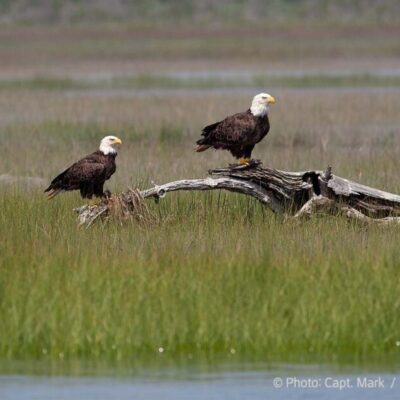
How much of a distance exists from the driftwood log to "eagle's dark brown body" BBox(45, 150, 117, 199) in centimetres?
32

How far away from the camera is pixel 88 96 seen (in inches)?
1400

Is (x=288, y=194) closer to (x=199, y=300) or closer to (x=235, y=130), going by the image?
(x=235, y=130)

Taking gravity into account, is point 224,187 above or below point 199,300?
above

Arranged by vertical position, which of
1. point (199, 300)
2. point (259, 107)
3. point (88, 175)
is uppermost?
point (259, 107)

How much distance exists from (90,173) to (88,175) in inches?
1.0

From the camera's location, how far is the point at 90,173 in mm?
13195

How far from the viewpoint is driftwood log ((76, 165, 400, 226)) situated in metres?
12.9

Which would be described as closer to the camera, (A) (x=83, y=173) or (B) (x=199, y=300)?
(B) (x=199, y=300)

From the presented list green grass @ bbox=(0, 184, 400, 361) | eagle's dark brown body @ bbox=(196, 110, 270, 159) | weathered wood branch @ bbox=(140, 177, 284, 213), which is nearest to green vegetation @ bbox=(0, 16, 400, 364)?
green grass @ bbox=(0, 184, 400, 361)

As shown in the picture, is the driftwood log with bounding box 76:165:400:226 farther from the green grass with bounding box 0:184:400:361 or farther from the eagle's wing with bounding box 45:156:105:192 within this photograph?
the green grass with bounding box 0:184:400:361

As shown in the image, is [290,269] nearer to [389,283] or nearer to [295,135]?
[389,283]

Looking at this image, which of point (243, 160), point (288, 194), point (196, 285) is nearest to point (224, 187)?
point (288, 194)

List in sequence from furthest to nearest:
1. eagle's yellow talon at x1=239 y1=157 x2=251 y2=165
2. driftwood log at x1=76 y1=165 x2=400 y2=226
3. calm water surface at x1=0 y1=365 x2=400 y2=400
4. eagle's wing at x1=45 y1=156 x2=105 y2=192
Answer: eagle's yellow talon at x1=239 y1=157 x2=251 y2=165, eagle's wing at x1=45 y1=156 x2=105 y2=192, driftwood log at x1=76 y1=165 x2=400 y2=226, calm water surface at x1=0 y1=365 x2=400 y2=400

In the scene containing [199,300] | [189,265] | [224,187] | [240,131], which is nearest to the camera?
[199,300]
